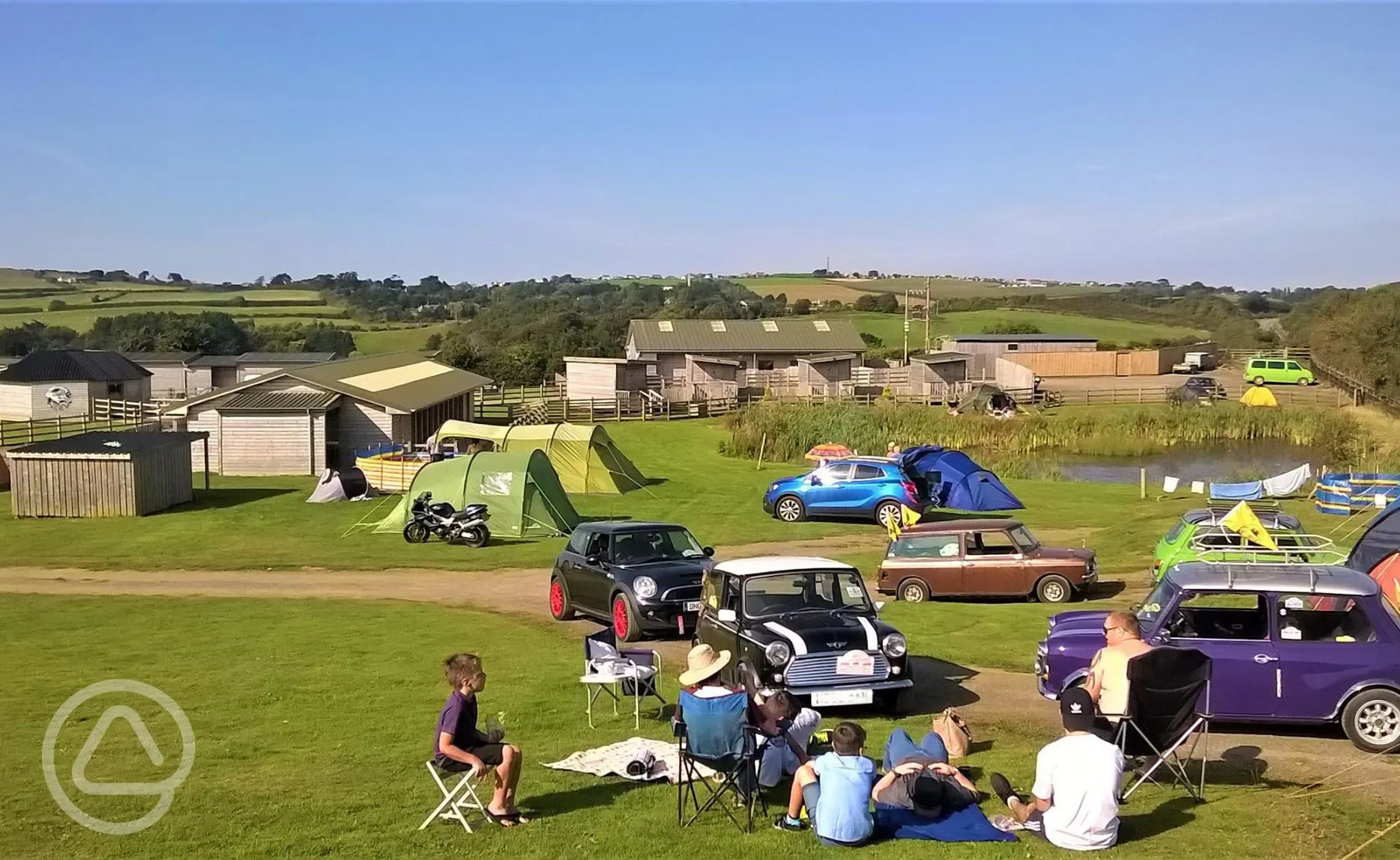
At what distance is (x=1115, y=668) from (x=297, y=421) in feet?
108

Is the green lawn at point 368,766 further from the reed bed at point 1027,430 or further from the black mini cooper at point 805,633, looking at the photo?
the reed bed at point 1027,430

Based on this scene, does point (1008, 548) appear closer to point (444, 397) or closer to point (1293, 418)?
point (444, 397)

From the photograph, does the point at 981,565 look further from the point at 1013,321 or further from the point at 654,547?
the point at 1013,321

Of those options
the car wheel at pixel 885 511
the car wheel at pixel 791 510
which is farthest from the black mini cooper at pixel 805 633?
the car wheel at pixel 791 510

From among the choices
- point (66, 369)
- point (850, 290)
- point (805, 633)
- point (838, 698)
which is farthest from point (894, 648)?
point (850, 290)

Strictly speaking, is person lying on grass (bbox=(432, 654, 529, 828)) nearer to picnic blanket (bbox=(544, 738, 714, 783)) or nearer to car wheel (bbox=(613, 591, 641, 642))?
picnic blanket (bbox=(544, 738, 714, 783))

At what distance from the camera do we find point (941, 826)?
845 cm

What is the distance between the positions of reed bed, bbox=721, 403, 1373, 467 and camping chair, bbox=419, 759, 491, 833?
3409 cm

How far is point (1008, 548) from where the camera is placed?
1939 cm

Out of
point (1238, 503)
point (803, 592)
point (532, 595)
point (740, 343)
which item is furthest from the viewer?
point (740, 343)

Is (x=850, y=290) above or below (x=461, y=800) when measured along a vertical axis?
above

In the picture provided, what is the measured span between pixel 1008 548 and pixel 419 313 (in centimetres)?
15933

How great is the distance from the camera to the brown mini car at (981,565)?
1911 cm

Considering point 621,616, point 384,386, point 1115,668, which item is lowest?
point 621,616
